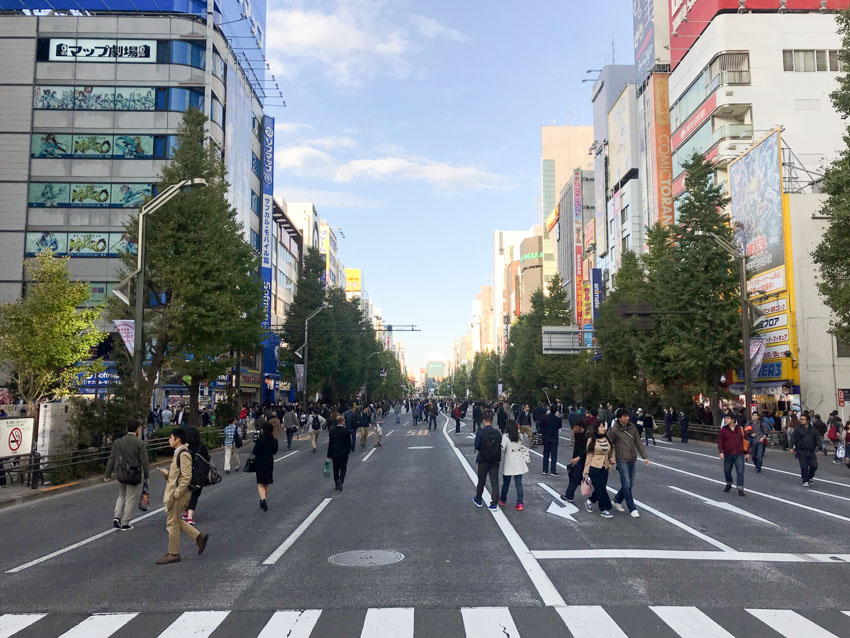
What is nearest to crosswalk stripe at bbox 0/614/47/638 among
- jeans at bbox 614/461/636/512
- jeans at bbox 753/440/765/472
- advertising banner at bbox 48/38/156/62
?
jeans at bbox 614/461/636/512

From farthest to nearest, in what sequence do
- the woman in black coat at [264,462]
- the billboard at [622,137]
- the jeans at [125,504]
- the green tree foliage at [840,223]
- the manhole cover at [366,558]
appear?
the billboard at [622,137], the green tree foliage at [840,223], the woman in black coat at [264,462], the jeans at [125,504], the manhole cover at [366,558]

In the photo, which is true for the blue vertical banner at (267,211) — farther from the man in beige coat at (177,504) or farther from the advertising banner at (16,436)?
the man in beige coat at (177,504)

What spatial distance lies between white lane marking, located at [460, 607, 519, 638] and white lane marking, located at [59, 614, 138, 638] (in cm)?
299

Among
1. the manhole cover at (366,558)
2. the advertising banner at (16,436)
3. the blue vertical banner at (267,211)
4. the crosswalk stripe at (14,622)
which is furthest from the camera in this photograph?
the blue vertical banner at (267,211)

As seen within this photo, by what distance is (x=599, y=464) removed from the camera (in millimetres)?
11453

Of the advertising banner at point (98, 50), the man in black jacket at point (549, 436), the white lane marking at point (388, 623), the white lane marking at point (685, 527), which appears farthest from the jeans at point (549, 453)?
the advertising banner at point (98, 50)

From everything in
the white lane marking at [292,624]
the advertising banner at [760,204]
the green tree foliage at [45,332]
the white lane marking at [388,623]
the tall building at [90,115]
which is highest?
the tall building at [90,115]

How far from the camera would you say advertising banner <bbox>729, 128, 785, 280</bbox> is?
35.8m

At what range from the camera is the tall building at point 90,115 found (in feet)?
156

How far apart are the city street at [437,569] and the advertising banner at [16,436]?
212cm

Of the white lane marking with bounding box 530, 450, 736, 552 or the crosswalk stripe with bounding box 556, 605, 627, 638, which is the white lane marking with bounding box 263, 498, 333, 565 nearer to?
the crosswalk stripe with bounding box 556, 605, 627, 638

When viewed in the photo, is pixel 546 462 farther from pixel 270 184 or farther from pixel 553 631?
pixel 270 184

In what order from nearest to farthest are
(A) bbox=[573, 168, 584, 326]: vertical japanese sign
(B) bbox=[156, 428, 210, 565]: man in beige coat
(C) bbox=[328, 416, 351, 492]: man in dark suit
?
1. (B) bbox=[156, 428, 210, 565]: man in beige coat
2. (C) bbox=[328, 416, 351, 492]: man in dark suit
3. (A) bbox=[573, 168, 584, 326]: vertical japanese sign

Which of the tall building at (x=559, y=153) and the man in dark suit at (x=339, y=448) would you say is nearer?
the man in dark suit at (x=339, y=448)
